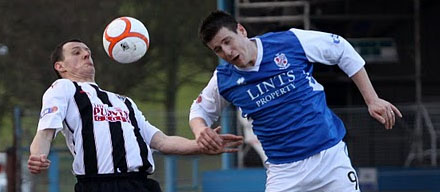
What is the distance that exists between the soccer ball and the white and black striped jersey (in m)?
0.51

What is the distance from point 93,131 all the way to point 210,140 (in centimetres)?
73

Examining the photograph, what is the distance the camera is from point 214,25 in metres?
6.74

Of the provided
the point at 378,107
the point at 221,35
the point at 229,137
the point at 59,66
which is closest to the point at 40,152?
the point at 59,66

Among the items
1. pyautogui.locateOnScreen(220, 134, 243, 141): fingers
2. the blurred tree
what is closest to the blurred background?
the blurred tree

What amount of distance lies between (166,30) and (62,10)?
201 centimetres

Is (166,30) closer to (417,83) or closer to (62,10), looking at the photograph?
(62,10)

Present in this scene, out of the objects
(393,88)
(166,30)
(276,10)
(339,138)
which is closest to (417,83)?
(393,88)

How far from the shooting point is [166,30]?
2017cm

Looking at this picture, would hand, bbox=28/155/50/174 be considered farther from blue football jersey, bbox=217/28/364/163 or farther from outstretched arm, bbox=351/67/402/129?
outstretched arm, bbox=351/67/402/129

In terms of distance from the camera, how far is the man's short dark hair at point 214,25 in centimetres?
674

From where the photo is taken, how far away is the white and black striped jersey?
6613 mm

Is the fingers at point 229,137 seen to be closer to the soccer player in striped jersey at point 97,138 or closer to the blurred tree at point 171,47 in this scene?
the soccer player in striped jersey at point 97,138

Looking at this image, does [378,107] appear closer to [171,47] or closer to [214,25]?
[214,25]

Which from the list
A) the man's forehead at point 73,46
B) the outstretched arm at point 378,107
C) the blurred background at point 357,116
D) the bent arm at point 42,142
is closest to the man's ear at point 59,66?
the man's forehead at point 73,46
